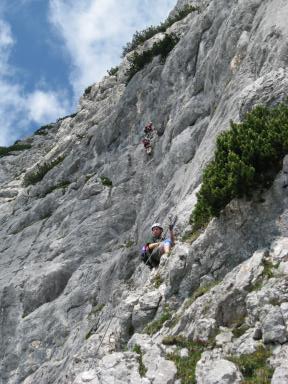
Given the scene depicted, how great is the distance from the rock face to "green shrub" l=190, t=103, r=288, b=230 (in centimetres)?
42

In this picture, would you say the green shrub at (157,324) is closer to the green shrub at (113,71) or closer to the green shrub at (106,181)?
the green shrub at (106,181)

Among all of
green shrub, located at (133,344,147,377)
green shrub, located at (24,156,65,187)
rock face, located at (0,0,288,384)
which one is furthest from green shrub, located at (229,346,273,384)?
green shrub, located at (24,156,65,187)

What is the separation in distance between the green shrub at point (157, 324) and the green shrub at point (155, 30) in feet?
126

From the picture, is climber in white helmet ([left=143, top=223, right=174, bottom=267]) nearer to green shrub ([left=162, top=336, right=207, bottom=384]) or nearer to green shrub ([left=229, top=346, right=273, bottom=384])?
green shrub ([left=162, top=336, right=207, bottom=384])

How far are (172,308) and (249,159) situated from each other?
461cm

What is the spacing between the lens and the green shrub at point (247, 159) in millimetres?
14047

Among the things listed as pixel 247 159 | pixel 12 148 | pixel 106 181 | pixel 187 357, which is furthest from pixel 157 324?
pixel 12 148

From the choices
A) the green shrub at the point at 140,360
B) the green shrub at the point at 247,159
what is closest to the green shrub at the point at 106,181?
the green shrub at the point at 247,159

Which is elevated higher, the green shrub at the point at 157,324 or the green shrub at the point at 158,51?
the green shrub at the point at 158,51

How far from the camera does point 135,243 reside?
26.4 metres

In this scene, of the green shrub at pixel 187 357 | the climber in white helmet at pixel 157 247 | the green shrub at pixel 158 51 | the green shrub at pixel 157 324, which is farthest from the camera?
the green shrub at pixel 158 51

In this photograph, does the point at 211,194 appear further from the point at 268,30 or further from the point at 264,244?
the point at 268,30

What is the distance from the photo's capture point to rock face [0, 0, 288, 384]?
38.9ft

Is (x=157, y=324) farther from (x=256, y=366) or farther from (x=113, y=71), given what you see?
(x=113, y=71)
